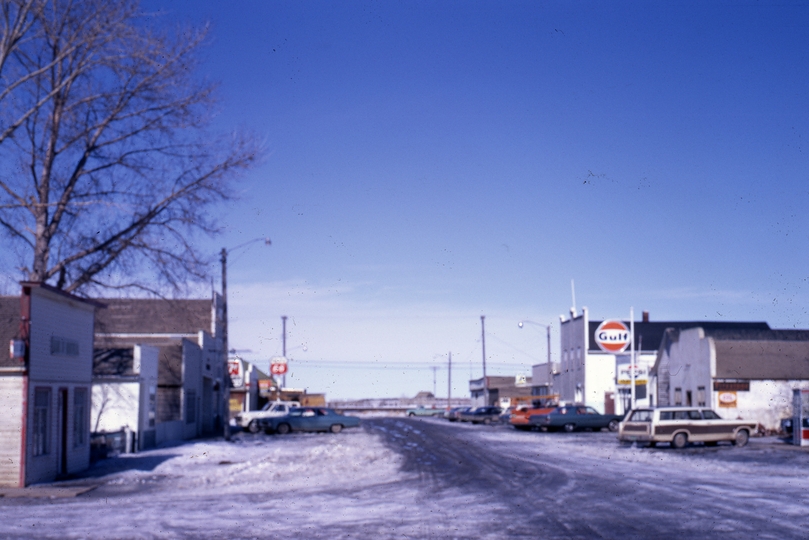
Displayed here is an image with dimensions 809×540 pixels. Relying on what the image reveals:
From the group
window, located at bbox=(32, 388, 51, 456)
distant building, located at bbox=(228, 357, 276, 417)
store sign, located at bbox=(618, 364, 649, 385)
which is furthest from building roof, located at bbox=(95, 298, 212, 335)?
window, located at bbox=(32, 388, 51, 456)

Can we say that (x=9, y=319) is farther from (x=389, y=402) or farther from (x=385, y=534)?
(x=389, y=402)

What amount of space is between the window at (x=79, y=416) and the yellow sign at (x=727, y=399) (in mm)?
29135

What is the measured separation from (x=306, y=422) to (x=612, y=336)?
23.8m

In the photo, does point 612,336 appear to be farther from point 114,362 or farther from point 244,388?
point 114,362

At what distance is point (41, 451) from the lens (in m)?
20.3

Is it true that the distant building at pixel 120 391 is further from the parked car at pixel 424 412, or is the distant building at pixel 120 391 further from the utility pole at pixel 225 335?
the parked car at pixel 424 412

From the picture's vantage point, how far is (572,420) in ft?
150

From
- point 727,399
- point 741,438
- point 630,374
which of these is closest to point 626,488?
point 741,438

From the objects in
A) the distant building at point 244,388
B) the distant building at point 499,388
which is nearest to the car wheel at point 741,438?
the distant building at point 244,388

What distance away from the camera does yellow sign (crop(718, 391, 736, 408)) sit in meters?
40.5

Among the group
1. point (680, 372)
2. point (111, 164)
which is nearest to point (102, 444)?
point (111, 164)

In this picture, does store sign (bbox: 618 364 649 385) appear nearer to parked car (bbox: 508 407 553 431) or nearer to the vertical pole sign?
the vertical pole sign

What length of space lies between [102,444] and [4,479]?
8.15 meters

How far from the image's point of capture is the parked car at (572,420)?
4559 cm
